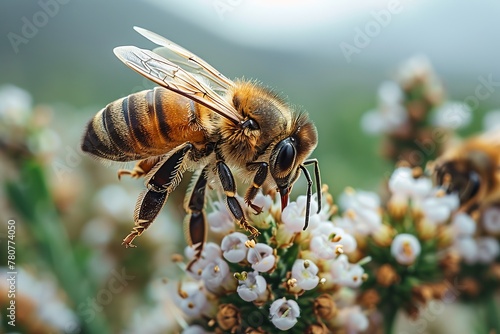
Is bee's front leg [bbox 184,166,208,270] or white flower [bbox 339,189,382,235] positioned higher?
white flower [bbox 339,189,382,235]

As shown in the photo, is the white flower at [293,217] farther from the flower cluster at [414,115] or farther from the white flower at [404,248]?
the flower cluster at [414,115]

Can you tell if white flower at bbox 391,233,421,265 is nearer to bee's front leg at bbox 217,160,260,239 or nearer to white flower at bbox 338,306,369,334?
white flower at bbox 338,306,369,334

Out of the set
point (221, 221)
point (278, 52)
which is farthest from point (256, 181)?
point (278, 52)

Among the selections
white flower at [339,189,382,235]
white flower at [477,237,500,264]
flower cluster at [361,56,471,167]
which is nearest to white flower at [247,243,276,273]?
white flower at [339,189,382,235]

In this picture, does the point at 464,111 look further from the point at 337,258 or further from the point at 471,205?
the point at 337,258

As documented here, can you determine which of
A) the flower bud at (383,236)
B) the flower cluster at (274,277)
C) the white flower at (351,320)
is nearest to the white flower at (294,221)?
the flower cluster at (274,277)

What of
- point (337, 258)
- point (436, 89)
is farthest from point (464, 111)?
point (337, 258)
